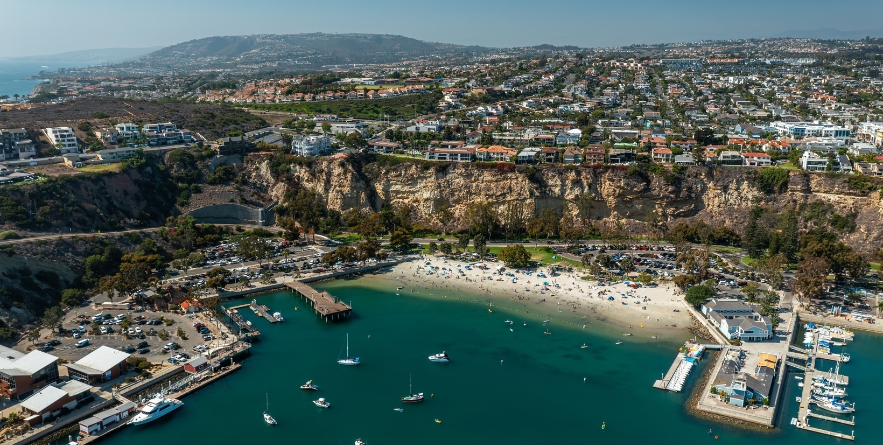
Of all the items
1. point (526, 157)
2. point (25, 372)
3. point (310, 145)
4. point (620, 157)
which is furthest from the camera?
point (310, 145)

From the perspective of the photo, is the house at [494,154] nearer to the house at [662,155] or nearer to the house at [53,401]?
the house at [662,155]

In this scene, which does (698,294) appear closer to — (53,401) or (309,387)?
(309,387)

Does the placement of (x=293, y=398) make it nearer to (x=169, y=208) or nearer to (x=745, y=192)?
(x=169, y=208)

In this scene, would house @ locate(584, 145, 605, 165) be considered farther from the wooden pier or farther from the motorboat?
the motorboat

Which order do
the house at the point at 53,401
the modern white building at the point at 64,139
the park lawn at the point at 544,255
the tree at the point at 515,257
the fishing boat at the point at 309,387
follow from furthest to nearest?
the modern white building at the point at 64,139, the park lawn at the point at 544,255, the tree at the point at 515,257, the fishing boat at the point at 309,387, the house at the point at 53,401

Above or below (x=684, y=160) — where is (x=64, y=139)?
above

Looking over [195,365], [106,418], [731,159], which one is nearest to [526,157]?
[731,159]

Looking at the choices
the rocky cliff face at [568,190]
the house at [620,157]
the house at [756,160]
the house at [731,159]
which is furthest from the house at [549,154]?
the house at [756,160]

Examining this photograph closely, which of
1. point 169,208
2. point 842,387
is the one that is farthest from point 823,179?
point 169,208
